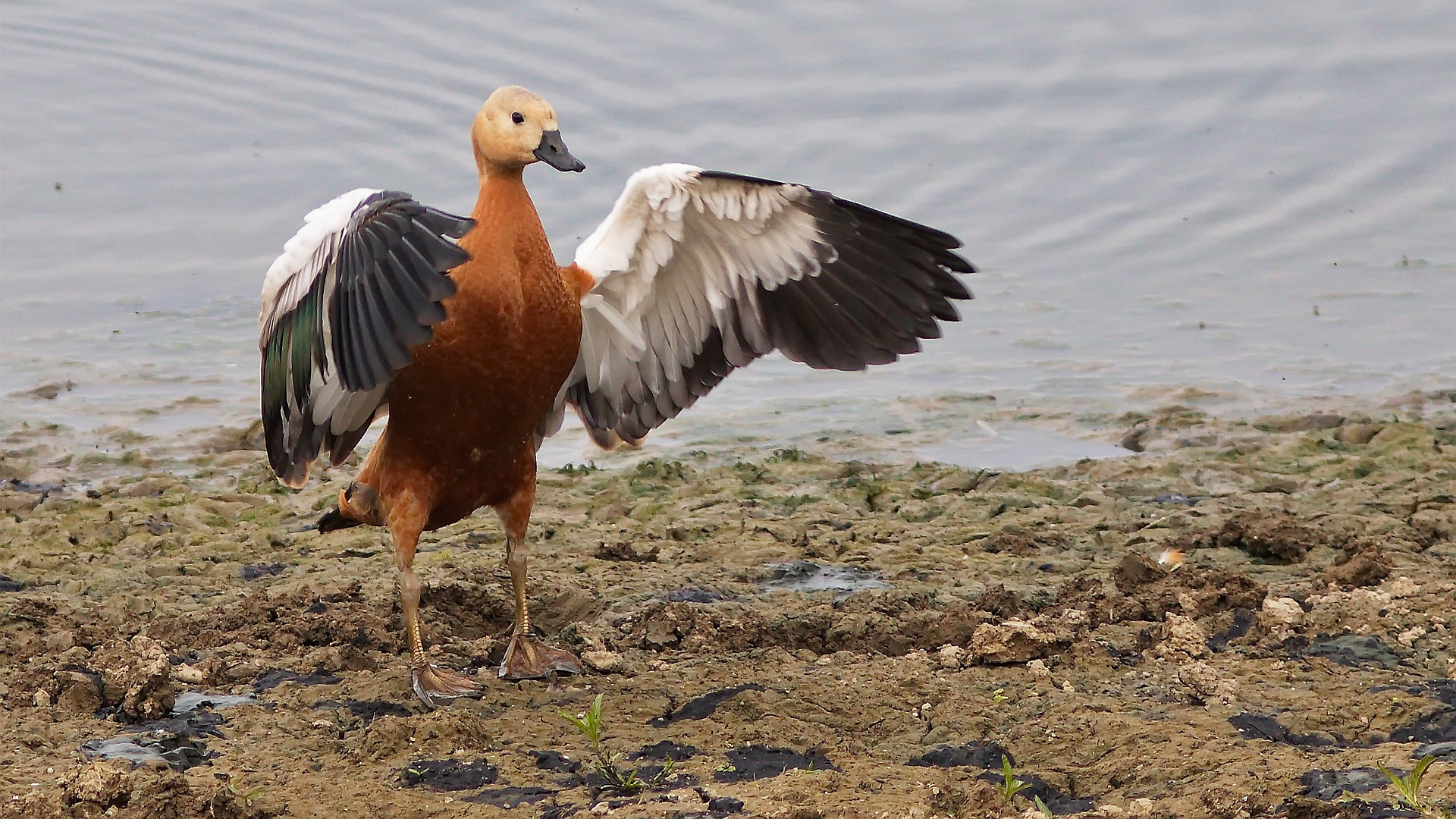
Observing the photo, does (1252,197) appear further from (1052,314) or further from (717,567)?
(717,567)

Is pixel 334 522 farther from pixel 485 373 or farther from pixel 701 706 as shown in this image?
pixel 701 706

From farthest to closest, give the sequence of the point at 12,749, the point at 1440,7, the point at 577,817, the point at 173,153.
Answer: the point at 1440,7, the point at 173,153, the point at 12,749, the point at 577,817

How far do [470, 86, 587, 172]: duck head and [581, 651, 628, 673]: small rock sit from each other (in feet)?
5.26

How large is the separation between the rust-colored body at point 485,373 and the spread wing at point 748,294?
54 cm

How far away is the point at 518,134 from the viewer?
5309 mm

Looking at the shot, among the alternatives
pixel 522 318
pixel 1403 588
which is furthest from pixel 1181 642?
pixel 522 318

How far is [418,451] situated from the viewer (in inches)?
212

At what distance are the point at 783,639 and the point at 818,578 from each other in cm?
66

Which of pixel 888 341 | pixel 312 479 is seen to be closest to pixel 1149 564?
pixel 888 341

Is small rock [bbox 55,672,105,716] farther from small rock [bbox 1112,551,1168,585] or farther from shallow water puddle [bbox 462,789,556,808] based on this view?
small rock [bbox 1112,551,1168,585]

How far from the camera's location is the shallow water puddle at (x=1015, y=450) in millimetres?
7930

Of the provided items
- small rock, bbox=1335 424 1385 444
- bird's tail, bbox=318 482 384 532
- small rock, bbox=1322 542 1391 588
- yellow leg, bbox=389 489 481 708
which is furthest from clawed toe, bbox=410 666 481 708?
small rock, bbox=1335 424 1385 444

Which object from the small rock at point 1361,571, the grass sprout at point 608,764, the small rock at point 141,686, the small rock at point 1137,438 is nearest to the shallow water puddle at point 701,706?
the grass sprout at point 608,764

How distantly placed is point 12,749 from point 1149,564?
358cm
